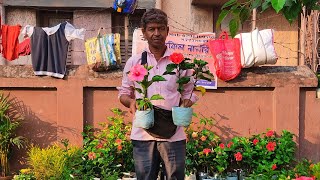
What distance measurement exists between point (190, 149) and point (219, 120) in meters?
0.63

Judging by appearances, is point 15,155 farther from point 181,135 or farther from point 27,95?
point 181,135

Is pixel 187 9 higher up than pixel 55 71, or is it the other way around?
pixel 187 9

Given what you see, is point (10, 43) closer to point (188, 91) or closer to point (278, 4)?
point (188, 91)

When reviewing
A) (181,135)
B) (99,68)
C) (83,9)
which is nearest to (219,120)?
(99,68)

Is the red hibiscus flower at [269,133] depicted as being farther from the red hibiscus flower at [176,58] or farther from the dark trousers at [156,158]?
the red hibiscus flower at [176,58]

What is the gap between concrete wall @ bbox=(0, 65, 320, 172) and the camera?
4.77 meters

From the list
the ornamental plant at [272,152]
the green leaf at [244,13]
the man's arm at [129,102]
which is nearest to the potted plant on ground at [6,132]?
the man's arm at [129,102]

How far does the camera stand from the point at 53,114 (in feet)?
15.9

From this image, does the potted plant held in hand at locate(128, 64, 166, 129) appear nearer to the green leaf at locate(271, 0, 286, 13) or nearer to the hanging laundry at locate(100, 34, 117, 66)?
the green leaf at locate(271, 0, 286, 13)

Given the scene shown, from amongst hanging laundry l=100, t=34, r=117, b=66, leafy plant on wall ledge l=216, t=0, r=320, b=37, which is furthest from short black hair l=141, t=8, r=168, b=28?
hanging laundry l=100, t=34, r=117, b=66

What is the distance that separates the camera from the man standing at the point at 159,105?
2539 millimetres

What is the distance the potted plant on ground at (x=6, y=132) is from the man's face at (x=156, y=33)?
2.69m

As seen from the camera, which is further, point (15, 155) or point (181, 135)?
point (15, 155)

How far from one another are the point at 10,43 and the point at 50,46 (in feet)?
1.88
